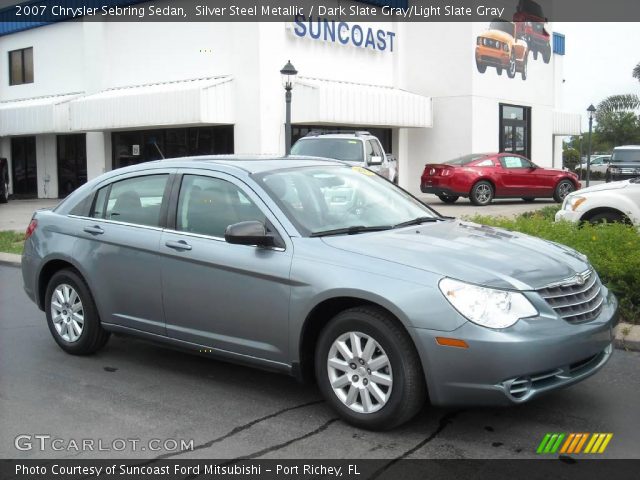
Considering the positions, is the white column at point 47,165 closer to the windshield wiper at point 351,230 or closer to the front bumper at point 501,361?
the windshield wiper at point 351,230

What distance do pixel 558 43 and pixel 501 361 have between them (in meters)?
35.0

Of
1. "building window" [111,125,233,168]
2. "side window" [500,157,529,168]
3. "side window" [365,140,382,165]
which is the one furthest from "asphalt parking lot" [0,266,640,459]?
"building window" [111,125,233,168]

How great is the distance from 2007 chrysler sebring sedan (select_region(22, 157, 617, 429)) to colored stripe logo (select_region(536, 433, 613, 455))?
33 centimetres

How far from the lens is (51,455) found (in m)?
4.07

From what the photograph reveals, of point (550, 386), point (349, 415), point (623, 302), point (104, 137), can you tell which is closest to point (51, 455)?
point (349, 415)

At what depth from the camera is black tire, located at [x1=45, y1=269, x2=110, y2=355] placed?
5.88 metres

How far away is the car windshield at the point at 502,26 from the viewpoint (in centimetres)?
2726

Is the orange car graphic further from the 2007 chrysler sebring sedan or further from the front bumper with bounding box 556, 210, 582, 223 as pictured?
the 2007 chrysler sebring sedan

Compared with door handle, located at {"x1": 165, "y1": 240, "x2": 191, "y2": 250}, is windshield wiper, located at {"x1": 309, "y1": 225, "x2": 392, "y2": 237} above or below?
above

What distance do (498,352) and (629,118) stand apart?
241 feet

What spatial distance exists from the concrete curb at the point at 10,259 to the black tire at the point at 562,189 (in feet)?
50.6

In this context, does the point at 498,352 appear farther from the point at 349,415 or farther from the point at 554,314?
the point at 349,415

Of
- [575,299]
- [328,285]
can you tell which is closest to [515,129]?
[575,299]

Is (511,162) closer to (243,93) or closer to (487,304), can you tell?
(243,93)
